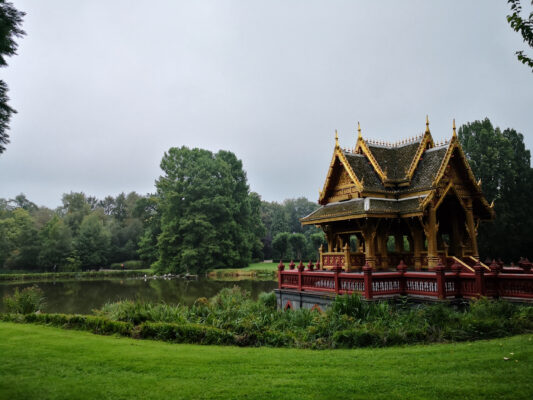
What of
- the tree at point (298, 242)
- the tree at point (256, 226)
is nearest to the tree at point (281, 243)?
the tree at point (298, 242)

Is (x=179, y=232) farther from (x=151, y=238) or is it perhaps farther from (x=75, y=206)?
(x=75, y=206)

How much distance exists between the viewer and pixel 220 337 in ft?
31.4

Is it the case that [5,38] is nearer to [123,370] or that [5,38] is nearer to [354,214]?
[123,370]

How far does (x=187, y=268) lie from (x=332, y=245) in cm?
3370

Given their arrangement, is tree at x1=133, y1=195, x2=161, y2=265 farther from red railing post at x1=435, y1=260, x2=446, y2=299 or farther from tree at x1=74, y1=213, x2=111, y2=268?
red railing post at x1=435, y1=260, x2=446, y2=299

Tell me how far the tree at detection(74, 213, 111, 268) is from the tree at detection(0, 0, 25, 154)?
6099 centimetres

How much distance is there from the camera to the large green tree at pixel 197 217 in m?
48.9

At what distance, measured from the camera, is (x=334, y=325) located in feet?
31.9

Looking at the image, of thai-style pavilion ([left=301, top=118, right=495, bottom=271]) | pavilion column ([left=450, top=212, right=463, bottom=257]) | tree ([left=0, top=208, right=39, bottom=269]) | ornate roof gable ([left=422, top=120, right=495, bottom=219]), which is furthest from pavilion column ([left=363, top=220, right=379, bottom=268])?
tree ([left=0, top=208, right=39, bottom=269])

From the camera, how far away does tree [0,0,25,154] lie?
232 inches

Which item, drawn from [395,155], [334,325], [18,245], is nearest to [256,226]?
[18,245]

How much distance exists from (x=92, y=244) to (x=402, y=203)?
190ft

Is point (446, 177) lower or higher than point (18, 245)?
higher

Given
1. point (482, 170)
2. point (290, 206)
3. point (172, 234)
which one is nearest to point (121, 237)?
point (172, 234)
